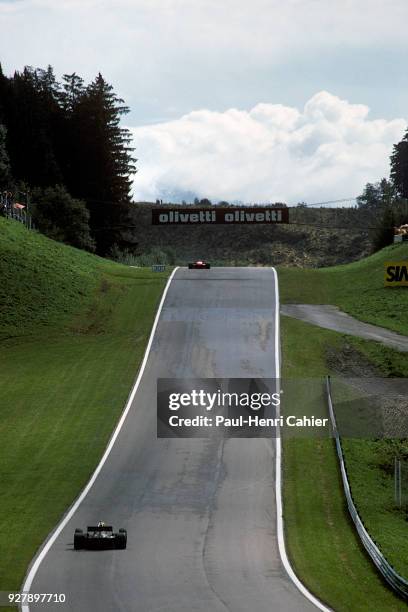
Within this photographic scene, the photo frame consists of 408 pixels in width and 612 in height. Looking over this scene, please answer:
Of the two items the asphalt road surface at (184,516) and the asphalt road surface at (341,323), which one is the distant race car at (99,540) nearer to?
the asphalt road surface at (184,516)

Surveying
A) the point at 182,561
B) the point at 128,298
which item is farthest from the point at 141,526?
the point at 128,298

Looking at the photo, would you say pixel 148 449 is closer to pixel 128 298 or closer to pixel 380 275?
pixel 128 298

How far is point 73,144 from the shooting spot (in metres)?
122

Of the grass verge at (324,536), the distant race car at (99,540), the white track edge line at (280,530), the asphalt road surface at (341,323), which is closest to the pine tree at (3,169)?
the asphalt road surface at (341,323)

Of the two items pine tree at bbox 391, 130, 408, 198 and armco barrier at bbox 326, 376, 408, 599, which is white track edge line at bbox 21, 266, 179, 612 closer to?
armco barrier at bbox 326, 376, 408, 599

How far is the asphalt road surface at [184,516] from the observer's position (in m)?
25.4

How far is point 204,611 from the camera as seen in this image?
23812 mm

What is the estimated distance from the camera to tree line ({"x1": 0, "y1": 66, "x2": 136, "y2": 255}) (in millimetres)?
117188

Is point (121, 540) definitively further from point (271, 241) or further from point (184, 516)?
point (271, 241)

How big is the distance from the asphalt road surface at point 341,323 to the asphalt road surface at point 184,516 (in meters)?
5.84

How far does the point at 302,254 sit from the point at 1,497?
4262 inches

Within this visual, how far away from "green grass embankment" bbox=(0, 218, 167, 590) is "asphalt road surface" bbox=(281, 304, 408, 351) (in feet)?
33.5

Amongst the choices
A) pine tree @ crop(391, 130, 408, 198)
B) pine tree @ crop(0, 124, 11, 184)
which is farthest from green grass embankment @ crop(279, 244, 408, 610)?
pine tree @ crop(391, 130, 408, 198)

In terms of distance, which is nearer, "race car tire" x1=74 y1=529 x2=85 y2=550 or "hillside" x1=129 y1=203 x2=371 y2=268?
"race car tire" x1=74 y1=529 x2=85 y2=550
